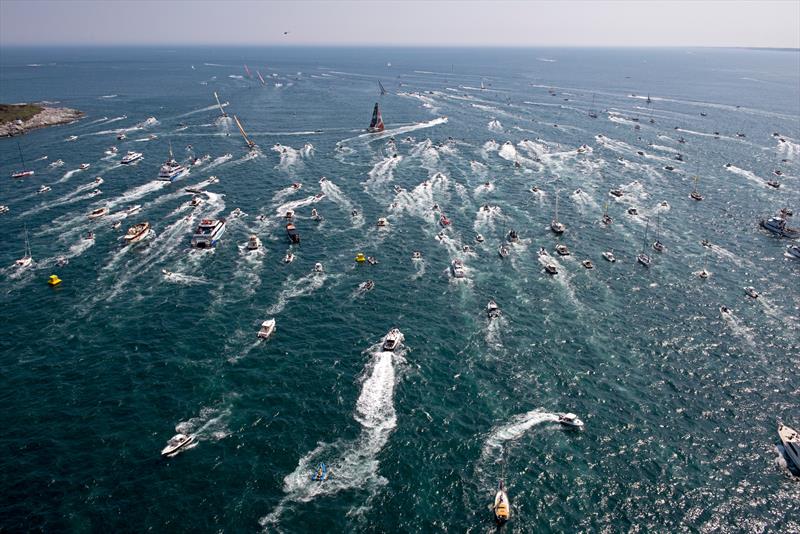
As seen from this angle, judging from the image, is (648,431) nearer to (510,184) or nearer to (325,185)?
(510,184)

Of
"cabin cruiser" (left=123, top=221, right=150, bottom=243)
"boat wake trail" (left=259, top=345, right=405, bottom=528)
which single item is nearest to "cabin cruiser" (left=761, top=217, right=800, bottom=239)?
"boat wake trail" (left=259, top=345, right=405, bottom=528)

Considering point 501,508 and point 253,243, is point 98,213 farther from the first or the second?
point 501,508

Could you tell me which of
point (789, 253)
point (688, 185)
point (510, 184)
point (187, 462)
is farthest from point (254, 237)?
point (688, 185)

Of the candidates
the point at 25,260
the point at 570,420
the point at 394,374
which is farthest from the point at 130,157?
the point at 570,420

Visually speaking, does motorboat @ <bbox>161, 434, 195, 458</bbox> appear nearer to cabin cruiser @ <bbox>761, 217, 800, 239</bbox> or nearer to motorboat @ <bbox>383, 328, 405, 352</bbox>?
motorboat @ <bbox>383, 328, 405, 352</bbox>

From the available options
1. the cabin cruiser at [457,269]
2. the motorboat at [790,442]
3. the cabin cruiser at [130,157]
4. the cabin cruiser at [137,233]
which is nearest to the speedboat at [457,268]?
the cabin cruiser at [457,269]

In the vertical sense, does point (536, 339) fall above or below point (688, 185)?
below
